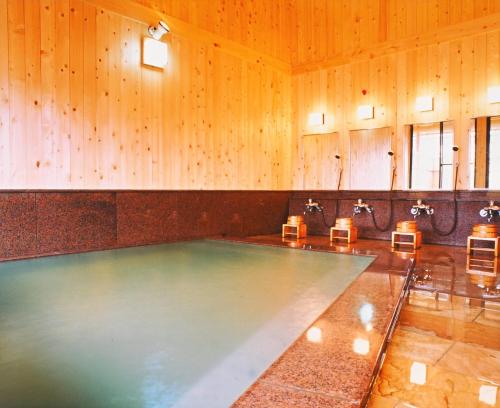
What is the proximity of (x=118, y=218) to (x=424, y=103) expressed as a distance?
382 cm

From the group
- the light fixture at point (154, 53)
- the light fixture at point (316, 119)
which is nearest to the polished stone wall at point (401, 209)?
the light fixture at point (316, 119)

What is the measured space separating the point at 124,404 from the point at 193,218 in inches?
135

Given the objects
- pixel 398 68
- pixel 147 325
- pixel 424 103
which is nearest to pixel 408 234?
pixel 424 103

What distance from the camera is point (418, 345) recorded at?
1514mm

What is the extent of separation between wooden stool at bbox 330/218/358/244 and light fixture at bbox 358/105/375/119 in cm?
146

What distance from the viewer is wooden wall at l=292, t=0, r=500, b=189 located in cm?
428

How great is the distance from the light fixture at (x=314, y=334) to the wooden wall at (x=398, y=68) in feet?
12.2

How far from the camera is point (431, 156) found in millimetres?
4602

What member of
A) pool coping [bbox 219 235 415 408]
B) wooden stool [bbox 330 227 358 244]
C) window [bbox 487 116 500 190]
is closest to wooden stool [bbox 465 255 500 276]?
window [bbox 487 116 500 190]

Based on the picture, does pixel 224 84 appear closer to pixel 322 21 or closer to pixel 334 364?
pixel 322 21

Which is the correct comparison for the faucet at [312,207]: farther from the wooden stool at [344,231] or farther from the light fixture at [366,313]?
the light fixture at [366,313]

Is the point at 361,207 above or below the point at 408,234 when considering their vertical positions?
above

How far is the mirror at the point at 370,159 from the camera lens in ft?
16.1

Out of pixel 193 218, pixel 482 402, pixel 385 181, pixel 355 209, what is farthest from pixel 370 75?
pixel 482 402
